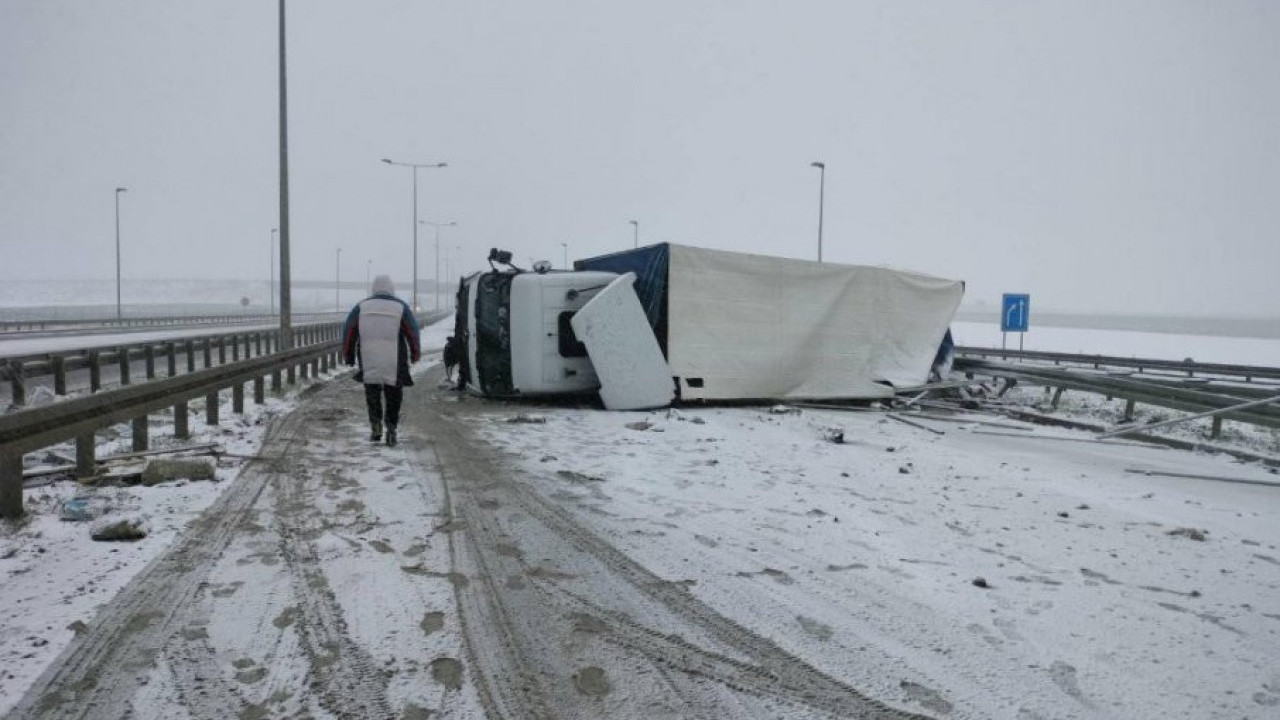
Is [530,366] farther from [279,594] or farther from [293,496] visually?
[279,594]

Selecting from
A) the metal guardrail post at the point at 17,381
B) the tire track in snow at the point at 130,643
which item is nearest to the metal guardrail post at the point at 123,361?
the metal guardrail post at the point at 17,381

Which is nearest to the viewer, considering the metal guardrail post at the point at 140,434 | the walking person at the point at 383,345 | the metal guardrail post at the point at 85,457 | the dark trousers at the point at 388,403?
the metal guardrail post at the point at 85,457

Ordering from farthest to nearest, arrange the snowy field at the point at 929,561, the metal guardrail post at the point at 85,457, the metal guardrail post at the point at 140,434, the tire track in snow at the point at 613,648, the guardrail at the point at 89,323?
the guardrail at the point at 89,323 → the metal guardrail post at the point at 140,434 → the metal guardrail post at the point at 85,457 → the snowy field at the point at 929,561 → the tire track in snow at the point at 613,648

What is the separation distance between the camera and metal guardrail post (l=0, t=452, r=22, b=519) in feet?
14.7

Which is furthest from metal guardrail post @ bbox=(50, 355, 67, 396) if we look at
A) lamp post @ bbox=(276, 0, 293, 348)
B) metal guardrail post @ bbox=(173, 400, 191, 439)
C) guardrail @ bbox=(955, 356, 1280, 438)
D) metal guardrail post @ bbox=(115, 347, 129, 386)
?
guardrail @ bbox=(955, 356, 1280, 438)

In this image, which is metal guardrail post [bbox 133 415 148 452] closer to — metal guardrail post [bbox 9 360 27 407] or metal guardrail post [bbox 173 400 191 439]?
metal guardrail post [bbox 173 400 191 439]

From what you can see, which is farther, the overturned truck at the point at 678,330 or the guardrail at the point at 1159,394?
the overturned truck at the point at 678,330

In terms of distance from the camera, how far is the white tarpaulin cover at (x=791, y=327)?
1144 centimetres

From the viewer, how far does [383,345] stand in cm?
762

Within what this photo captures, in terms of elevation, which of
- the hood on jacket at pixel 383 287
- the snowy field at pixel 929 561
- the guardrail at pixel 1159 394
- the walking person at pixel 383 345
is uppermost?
the hood on jacket at pixel 383 287

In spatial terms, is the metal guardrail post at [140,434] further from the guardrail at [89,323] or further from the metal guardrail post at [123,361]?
the guardrail at [89,323]

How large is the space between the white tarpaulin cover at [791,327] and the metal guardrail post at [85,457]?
7.37 meters

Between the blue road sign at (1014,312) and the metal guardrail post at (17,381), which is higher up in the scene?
the blue road sign at (1014,312)

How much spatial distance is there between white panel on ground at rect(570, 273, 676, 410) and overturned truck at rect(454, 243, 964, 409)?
0.05 ft
